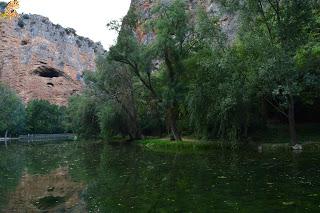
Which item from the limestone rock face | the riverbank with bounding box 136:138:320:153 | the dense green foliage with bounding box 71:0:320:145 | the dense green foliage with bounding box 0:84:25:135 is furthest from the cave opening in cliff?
the riverbank with bounding box 136:138:320:153

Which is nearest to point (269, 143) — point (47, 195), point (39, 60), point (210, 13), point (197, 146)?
point (197, 146)

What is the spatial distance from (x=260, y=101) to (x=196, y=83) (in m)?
5.16

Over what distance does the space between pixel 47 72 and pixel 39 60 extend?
5.40 meters

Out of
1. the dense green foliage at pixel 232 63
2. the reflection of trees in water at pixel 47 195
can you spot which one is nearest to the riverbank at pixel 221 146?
the dense green foliage at pixel 232 63

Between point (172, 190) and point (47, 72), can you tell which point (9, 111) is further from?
point (172, 190)

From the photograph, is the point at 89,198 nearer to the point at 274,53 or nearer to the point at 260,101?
the point at 274,53

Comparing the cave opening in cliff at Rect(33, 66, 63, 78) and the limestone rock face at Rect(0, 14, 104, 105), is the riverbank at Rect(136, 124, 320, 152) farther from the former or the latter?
the cave opening in cliff at Rect(33, 66, 63, 78)

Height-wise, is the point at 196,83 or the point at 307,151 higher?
the point at 196,83

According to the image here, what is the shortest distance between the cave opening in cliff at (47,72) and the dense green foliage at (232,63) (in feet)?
396

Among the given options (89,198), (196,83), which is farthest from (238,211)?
(196,83)

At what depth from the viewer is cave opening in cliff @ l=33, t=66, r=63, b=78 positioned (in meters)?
156

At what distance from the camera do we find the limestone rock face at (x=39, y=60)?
150000 mm

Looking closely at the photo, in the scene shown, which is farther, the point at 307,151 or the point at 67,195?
the point at 307,151

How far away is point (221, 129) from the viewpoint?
30578 mm
